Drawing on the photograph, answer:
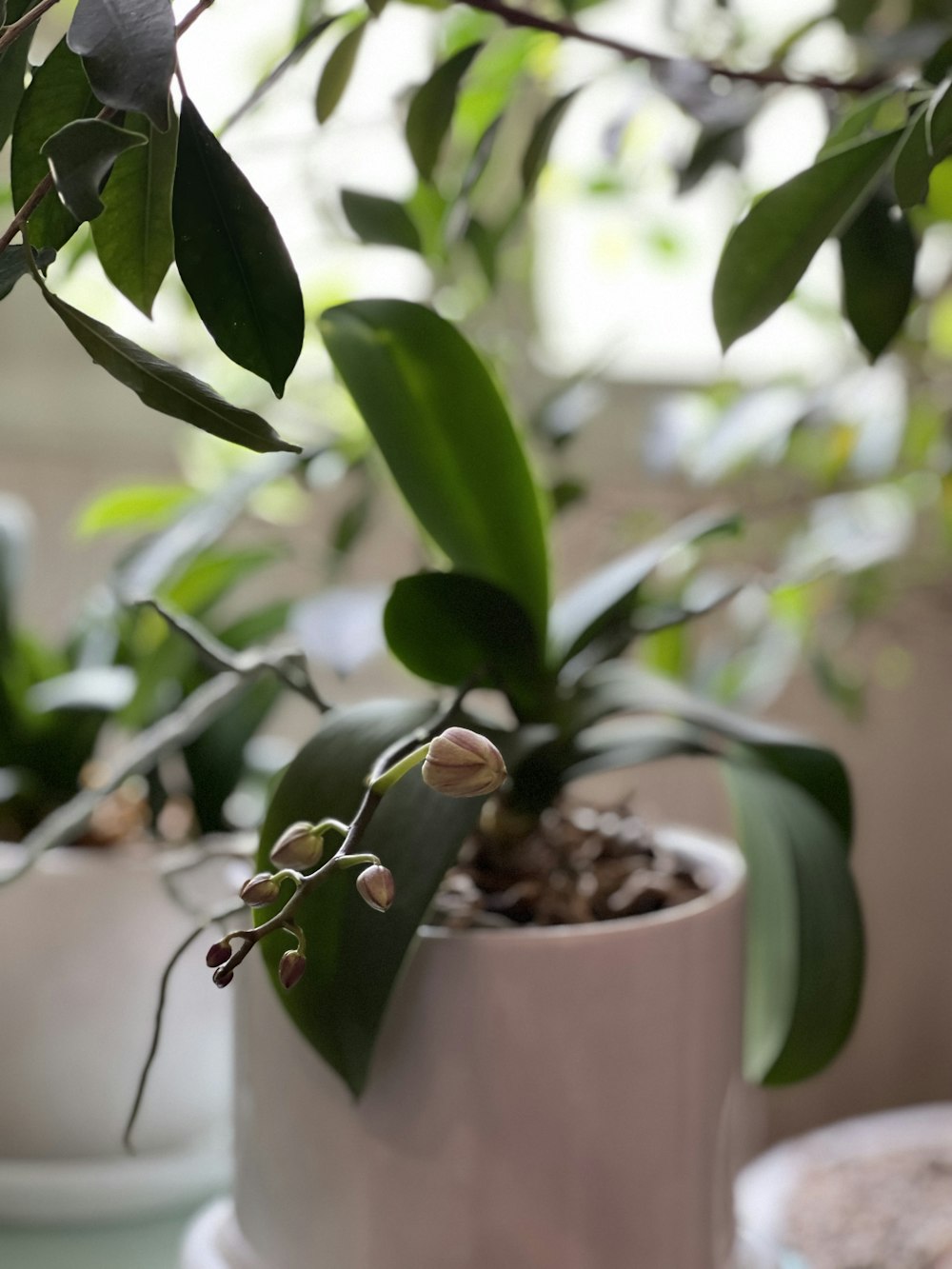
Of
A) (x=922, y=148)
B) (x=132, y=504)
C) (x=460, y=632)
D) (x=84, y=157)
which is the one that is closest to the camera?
(x=84, y=157)

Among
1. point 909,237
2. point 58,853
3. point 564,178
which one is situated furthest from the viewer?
point 564,178

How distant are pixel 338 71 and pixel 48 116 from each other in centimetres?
19

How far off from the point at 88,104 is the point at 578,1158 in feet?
1.08

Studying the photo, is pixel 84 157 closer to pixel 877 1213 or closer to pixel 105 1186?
pixel 105 1186

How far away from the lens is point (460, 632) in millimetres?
430

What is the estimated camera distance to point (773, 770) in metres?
0.48

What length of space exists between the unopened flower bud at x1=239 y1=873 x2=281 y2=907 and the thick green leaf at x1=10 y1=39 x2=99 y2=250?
0.47 feet

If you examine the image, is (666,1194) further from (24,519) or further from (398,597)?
(24,519)

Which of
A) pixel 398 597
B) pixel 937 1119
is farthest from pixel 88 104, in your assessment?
pixel 937 1119

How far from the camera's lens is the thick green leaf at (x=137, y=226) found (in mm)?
262

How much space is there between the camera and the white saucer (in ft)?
1.85

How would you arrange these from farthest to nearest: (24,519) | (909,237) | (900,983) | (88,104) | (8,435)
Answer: (900,983) → (8,435) → (24,519) → (909,237) → (88,104)

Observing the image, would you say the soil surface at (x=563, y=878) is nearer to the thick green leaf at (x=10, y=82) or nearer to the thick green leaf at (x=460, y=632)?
the thick green leaf at (x=460, y=632)

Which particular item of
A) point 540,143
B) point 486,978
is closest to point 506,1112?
point 486,978
